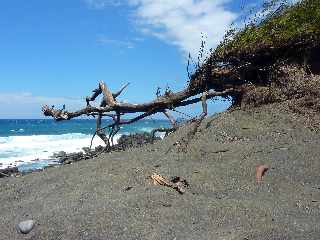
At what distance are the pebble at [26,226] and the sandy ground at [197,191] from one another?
5 cm

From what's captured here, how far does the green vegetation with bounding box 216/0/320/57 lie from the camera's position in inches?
289

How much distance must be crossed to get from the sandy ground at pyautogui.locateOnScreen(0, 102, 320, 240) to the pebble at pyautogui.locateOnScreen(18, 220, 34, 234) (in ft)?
0.17

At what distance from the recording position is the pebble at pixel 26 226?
4.45 metres

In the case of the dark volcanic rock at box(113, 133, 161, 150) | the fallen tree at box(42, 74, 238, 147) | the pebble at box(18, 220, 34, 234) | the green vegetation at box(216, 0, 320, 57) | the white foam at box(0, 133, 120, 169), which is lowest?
the white foam at box(0, 133, 120, 169)

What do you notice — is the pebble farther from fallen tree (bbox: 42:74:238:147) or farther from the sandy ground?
fallen tree (bbox: 42:74:238:147)

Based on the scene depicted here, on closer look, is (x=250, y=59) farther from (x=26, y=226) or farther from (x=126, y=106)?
(x=26, y=226)

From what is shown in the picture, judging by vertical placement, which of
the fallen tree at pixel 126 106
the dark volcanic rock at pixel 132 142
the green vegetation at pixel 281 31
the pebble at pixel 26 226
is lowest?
the pebble at pixel 26 226

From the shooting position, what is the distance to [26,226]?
449 centimetres

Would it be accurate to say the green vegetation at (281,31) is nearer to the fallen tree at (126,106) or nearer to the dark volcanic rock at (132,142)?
the fallen tree at (126,106)

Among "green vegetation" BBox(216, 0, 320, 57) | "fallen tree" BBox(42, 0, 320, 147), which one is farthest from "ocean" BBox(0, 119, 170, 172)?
"green vegetation" BBox(216, 0, 320, 57)

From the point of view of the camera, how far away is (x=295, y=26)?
7.48m

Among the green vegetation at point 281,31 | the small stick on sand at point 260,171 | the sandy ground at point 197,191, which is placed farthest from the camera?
the green vegetation at point 281,31

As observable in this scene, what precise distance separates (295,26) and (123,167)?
3686mm

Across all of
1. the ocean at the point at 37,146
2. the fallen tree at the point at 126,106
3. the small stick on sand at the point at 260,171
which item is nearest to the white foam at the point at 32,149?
the ocean at the point at 37,146
